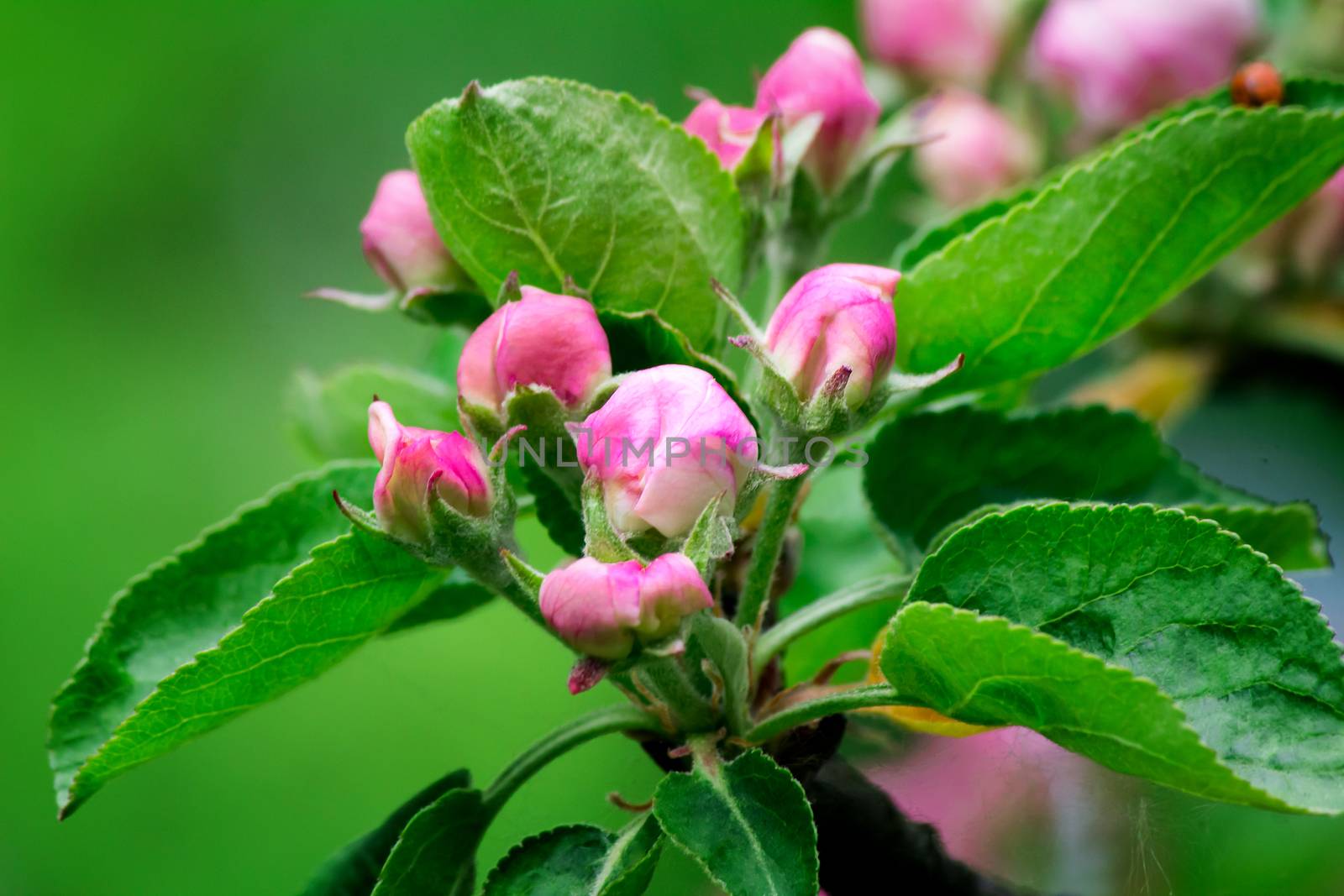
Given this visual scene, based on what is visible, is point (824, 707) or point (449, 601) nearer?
point (824, 707)

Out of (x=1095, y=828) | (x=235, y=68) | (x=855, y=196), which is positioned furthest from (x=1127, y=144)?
(x=235, y=68)

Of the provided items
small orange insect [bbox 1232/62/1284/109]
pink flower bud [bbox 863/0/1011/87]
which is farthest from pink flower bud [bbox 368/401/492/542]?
pink flower bud [bbox 863/0/1011/87]

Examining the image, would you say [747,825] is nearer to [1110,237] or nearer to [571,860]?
[571,860]

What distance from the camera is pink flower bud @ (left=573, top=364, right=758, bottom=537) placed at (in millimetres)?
367

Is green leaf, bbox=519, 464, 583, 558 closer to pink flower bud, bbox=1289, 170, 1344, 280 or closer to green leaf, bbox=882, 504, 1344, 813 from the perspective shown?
green leaf, bbox=882, 504, 1344, 813

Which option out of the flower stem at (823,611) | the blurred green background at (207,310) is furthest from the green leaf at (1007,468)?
the blurred green background at (207,310)

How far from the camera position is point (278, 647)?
0.43 m

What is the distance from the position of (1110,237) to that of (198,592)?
358 mm

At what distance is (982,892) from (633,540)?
22 centimetres

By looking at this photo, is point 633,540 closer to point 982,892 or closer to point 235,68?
point 982,892

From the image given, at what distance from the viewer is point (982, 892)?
0.49 m

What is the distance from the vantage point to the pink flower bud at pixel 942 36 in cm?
102

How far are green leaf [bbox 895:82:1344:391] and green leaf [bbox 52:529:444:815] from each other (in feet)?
0.63

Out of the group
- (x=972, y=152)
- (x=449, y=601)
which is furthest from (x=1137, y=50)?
(x=449, y=601)
